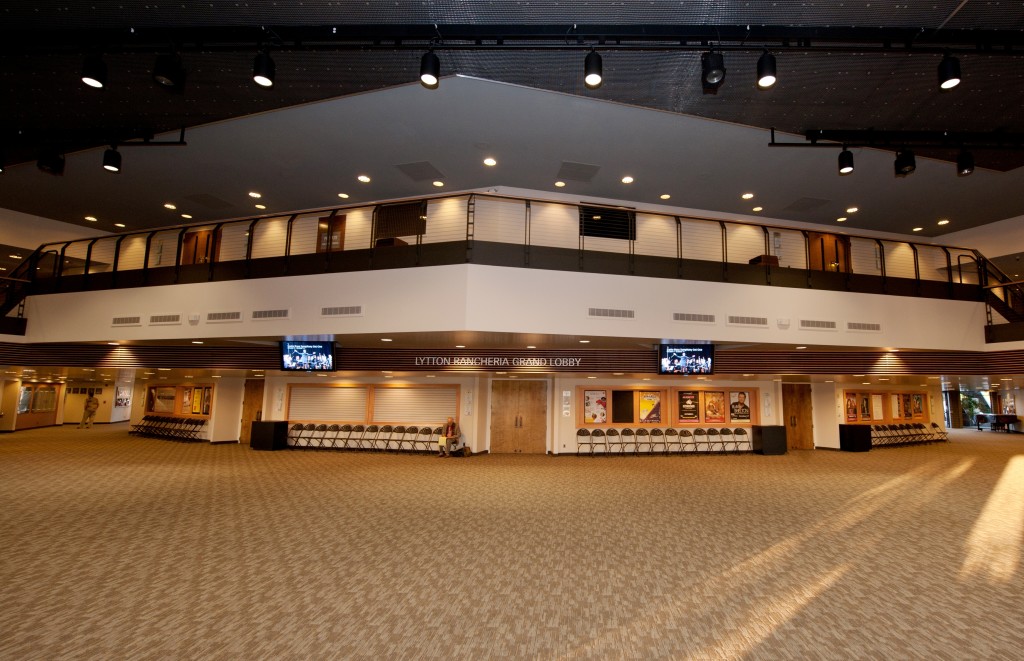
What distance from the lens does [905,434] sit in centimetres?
1568

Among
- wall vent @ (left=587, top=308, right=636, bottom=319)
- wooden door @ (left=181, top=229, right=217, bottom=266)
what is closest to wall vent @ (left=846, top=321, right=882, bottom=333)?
wall vent @ (left=587, top=308, right=636, bottom=319)

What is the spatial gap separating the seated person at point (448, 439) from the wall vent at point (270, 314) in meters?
5.29

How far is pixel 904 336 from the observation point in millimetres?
9305

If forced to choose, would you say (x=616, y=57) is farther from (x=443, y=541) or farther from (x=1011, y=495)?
(x=1011, y=495)

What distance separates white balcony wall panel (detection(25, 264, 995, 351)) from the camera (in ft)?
23.8

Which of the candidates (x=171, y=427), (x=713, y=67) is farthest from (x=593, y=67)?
(x=171, y=427)

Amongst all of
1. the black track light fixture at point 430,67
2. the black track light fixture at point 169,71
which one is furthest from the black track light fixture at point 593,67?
the black track light fixture at point 169,71

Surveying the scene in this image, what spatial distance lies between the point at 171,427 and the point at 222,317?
9825 mm

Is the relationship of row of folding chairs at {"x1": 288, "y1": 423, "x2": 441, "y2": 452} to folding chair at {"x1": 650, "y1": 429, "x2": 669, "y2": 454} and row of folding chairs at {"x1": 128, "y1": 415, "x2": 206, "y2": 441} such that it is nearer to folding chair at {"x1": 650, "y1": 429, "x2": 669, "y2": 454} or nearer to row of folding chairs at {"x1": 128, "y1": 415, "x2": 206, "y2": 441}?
row of folding chairs at {"x1": 128, "y1": 415, "x2": 206, "y2": 441}

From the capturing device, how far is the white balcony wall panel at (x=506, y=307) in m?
7.25

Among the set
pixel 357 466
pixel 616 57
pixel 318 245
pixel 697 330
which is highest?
pixel 616 57

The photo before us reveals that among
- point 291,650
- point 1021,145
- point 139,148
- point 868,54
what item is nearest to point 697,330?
point 868,54

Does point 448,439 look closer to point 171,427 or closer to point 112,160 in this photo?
point 112,160

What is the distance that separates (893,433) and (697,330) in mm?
12643
